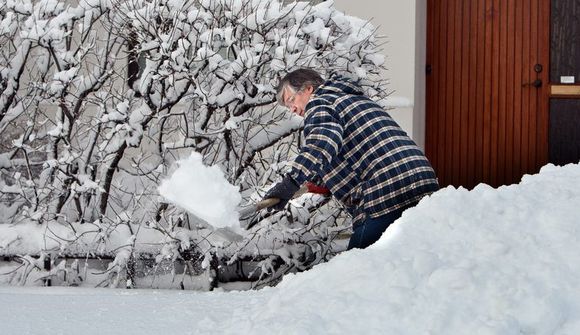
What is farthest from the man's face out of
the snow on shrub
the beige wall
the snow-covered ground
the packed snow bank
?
the beige wall

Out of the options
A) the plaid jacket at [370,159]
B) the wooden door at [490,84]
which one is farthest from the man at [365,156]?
the wooden door at [490,84]

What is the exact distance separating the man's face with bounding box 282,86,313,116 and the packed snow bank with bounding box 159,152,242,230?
597mm

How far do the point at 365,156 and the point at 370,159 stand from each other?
0.03 metres

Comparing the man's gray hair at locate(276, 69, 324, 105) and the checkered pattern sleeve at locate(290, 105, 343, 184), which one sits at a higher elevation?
the man's gray hair at locate(276, 69, 324, 105)

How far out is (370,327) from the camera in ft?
12.4

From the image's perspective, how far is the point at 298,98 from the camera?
5199 millimetres

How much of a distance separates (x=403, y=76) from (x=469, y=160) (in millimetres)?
1013

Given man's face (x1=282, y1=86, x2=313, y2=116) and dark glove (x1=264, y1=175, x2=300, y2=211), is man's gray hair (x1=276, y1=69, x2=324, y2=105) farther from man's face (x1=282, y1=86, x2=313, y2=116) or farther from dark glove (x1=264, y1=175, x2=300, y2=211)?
dark glove (x1=264, y1=175, x2=300, y2=211)

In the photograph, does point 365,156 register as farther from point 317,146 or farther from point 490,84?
point 490,84

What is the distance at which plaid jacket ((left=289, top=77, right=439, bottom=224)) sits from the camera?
5.20m

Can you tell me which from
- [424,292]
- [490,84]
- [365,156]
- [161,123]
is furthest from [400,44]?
[424,292]

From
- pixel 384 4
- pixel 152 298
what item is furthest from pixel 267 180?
pixel 384 4

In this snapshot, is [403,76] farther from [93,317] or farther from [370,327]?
[370,327]

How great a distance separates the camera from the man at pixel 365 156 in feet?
17.0
